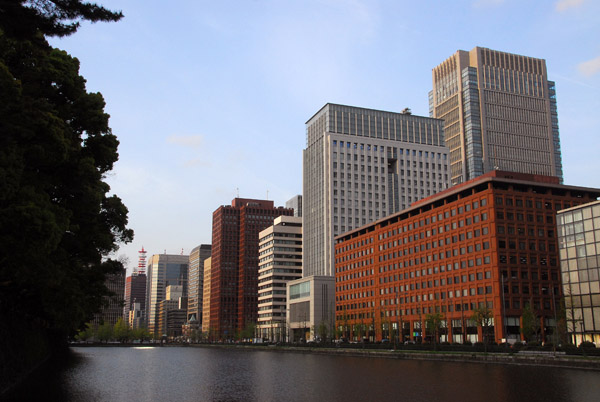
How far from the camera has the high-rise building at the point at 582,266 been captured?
83875 millimetres

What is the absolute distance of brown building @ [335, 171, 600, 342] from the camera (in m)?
106

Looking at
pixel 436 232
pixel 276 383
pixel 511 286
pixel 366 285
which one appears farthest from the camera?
pixel 366 285

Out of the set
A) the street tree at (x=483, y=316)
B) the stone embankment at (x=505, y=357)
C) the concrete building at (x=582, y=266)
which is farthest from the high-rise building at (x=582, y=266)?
the stone embankment at (x=505, y=357)

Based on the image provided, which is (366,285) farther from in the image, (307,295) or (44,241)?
(44,241)

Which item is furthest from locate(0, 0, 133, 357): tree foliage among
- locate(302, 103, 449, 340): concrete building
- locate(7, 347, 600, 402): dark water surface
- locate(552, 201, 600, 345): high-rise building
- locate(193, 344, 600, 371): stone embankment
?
locate(302, 103, 449, 340): concrete building

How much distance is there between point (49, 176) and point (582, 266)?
80849 millimetres

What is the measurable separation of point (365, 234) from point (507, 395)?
396ft

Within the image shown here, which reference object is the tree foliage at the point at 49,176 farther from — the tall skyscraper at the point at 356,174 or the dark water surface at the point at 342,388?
the tall skyscraper at the point at 356,174

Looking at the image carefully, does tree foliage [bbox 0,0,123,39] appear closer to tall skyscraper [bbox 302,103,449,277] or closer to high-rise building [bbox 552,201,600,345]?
high-rise building [bbox 552,201,600,345]

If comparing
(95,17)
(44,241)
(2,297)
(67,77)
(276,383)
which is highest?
(67,77)

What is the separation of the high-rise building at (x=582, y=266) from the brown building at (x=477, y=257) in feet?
36.3

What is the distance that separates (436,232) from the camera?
405ft

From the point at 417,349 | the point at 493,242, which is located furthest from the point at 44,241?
the point at 493,242

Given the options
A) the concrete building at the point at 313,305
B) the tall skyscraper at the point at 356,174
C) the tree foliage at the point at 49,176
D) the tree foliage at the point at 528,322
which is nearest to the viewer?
the tree foliage at the point at 49,176
